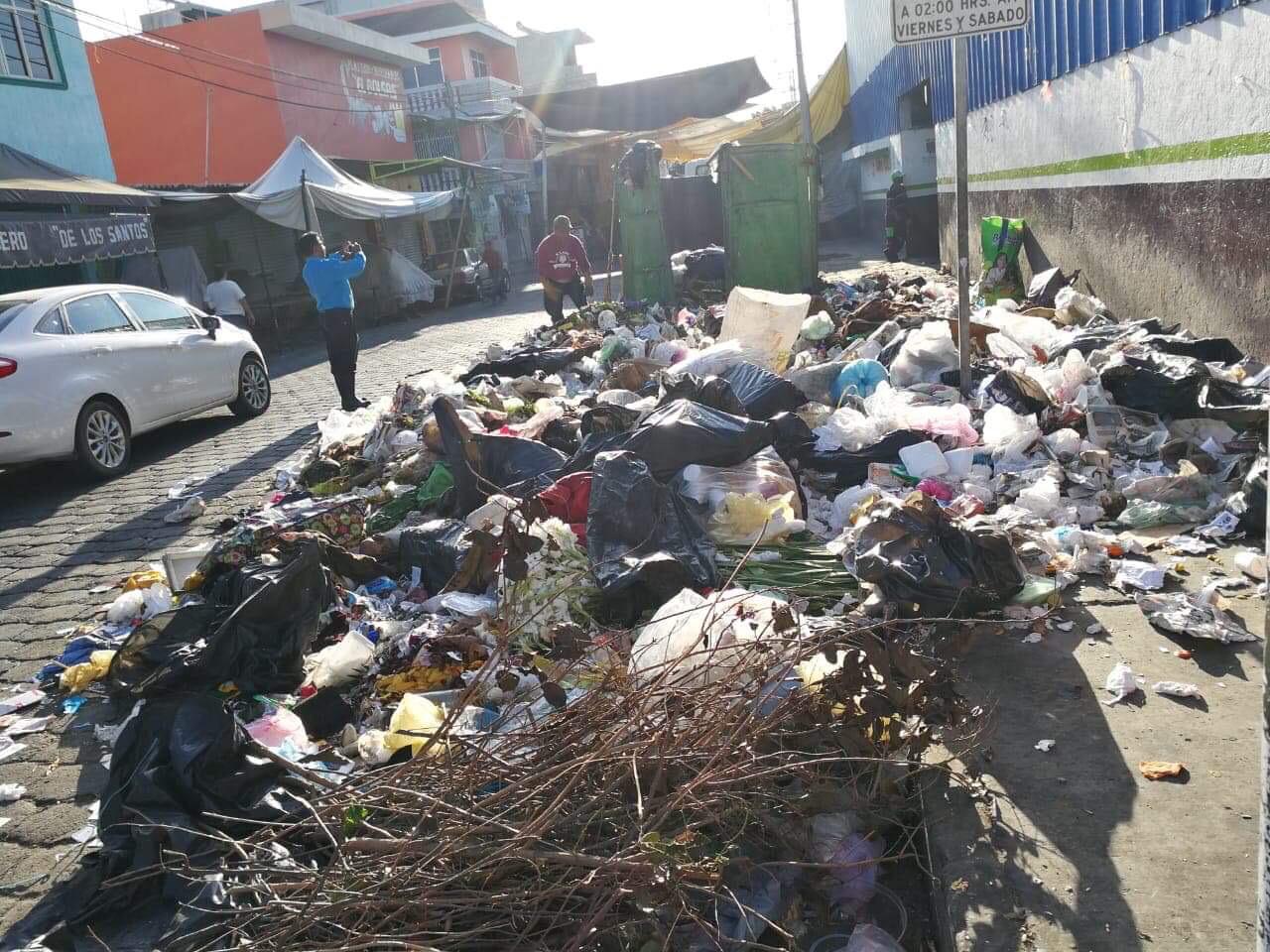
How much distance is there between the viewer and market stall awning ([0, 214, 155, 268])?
11.7 m

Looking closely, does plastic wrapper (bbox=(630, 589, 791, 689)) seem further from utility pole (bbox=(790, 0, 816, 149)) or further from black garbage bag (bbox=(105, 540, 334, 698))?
utility pole (bbox=(790, 0, 816, 149))

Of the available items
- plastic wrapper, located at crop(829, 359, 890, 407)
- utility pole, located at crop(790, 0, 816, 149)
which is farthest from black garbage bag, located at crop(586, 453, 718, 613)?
utility pole, located at crop(790, 0, 816, 149)

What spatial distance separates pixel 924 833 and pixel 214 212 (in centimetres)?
1876

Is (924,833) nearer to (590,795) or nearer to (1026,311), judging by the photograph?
(590,795)

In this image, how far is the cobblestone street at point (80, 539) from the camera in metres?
3.23

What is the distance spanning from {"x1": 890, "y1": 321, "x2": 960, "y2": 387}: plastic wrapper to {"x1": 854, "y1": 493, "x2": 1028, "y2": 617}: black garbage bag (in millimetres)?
3369

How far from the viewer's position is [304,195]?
16.0 m

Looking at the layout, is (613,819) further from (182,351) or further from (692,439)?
(182,351)

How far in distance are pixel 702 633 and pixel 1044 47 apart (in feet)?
29.3

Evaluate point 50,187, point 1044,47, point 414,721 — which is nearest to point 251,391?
point 50,187

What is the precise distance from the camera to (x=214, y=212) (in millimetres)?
18031

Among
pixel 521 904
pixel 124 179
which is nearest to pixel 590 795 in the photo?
pixel 521 904

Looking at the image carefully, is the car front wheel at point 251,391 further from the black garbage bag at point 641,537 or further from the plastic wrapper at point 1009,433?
the plastic wrapper at point 1009,433

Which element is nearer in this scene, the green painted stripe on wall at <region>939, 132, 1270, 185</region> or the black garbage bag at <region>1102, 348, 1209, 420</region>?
the black garbage bag at <region>1102, 348, 1209, 420</region>
